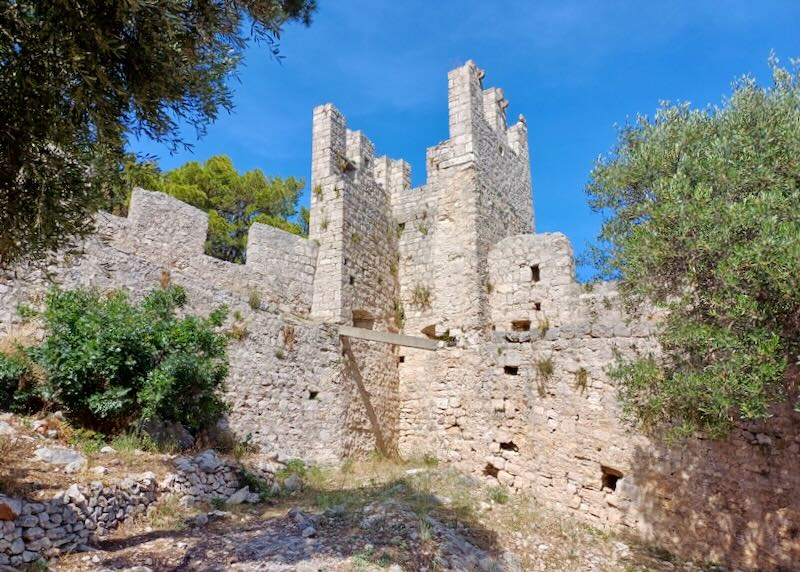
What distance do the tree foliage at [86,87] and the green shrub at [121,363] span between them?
2706 millimetres

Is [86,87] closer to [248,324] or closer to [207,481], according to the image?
[207,481]

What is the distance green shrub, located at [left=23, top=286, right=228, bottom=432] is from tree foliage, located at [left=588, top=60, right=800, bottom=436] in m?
6.51

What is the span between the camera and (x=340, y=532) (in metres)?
7.05

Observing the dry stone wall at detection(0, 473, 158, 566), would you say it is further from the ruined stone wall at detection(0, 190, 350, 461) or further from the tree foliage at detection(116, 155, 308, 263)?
the tree foliage at detection(116, 155, 308, 263)

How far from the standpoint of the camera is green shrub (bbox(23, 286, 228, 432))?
795 cm

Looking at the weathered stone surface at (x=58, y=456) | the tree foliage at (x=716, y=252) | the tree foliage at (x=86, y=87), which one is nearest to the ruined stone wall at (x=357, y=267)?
the weathered stone surface at (x=58, y=456)

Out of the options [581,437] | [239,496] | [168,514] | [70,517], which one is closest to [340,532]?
[239,496]

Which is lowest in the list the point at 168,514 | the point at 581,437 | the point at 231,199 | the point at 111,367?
the point at 168,514

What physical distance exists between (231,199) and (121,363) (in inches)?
587

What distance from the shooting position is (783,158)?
21.2 ft

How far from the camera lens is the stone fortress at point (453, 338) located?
807cm

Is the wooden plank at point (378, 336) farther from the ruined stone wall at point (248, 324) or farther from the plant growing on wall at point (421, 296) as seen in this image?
the plant growing on wall at point (421, 296)

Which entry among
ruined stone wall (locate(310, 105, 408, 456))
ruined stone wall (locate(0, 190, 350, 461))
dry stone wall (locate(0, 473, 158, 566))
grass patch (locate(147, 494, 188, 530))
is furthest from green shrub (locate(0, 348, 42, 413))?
ruined stone wall (locate(310, 105, 408, 456))

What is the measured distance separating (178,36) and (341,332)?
26.6 feet
